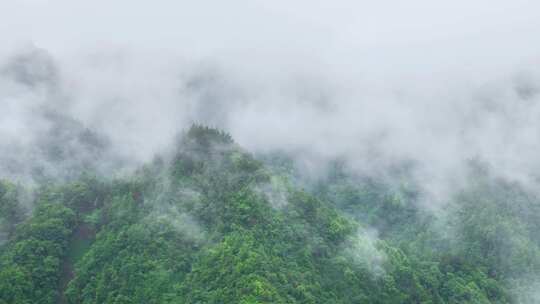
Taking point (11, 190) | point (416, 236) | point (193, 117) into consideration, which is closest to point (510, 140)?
point (416, 236)

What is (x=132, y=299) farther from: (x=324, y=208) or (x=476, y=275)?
(x=476, y=275)

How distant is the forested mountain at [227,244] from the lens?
3848 inches

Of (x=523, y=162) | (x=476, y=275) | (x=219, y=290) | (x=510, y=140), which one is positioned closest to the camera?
(x=219, y=290)

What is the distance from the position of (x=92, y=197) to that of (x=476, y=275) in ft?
261

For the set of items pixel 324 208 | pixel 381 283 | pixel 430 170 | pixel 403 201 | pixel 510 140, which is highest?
pixel 510 140

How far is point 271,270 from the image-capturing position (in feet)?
320

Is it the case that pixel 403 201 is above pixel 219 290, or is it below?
above

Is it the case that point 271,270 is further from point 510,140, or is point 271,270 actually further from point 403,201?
point 510,140

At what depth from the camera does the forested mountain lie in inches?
3848

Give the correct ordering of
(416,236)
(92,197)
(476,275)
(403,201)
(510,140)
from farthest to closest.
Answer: (510,140), (403,201), (416,236), (92,197), (476,275)

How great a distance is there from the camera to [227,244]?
102188mm

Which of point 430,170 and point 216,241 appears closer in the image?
point 216,241

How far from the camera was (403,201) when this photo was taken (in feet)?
477

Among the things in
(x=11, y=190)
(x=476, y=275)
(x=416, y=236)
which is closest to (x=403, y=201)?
(x=416, y=236)
